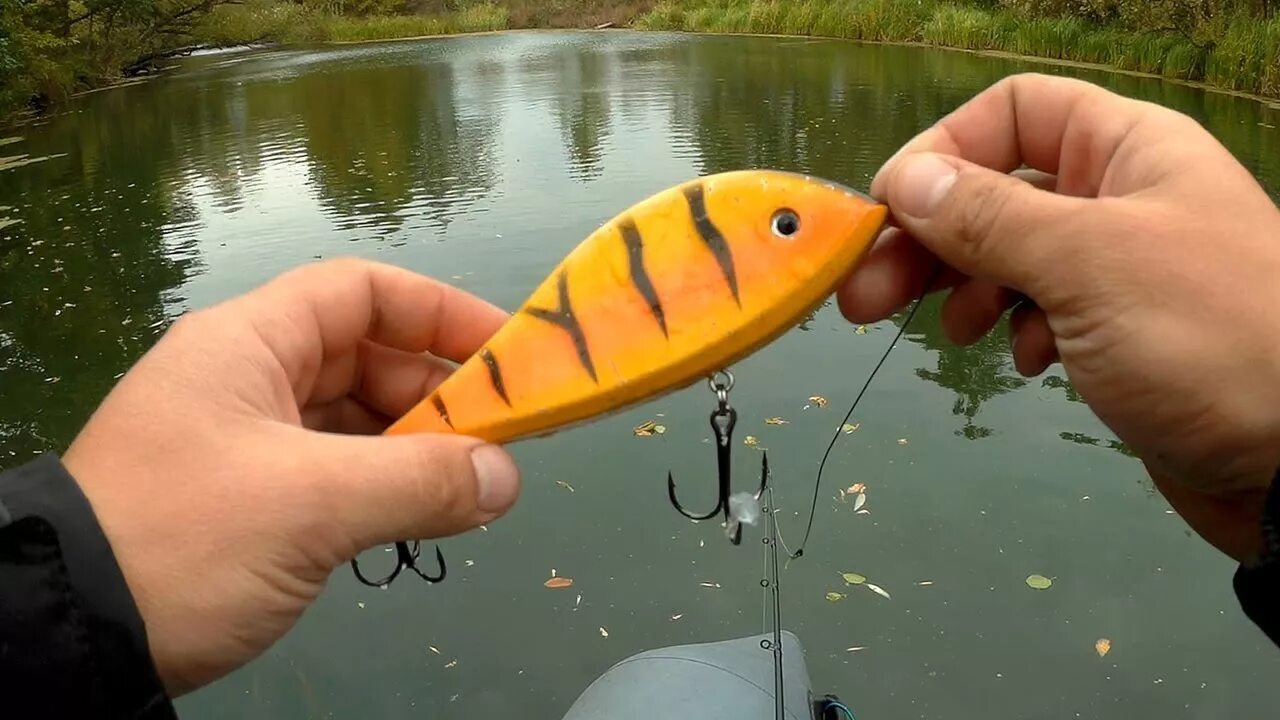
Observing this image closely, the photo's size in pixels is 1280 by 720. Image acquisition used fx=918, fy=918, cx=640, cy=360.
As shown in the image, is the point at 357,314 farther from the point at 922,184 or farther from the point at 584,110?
the point at 584,110

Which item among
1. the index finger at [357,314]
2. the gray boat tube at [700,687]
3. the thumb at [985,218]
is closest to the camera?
the thumb at [985,218]

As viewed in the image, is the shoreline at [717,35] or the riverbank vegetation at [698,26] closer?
the shoreline at [717,35]

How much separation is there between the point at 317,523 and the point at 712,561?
246 cm

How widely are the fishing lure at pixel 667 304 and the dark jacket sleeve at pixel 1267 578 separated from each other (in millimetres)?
514

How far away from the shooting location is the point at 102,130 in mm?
13055

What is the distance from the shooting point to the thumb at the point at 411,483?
99cm

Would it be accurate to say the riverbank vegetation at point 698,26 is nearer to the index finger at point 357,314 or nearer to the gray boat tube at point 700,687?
the gray boat tube at point 700,687

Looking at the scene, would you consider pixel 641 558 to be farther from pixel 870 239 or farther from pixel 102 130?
pixel 102 130

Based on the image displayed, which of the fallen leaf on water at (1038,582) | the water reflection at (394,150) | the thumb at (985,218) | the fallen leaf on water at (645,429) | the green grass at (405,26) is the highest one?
the green grass at (405,26)

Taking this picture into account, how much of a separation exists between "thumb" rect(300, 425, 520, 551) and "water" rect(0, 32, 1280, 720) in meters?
0.17

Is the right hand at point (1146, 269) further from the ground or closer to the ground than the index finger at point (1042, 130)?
closer to the ground

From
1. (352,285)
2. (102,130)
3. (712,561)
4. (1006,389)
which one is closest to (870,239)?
(352,285)

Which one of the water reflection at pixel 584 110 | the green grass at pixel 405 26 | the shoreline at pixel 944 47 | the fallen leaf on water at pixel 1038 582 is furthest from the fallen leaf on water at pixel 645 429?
the green grass at pixel 405 26

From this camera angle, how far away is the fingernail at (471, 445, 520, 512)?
109 cm
